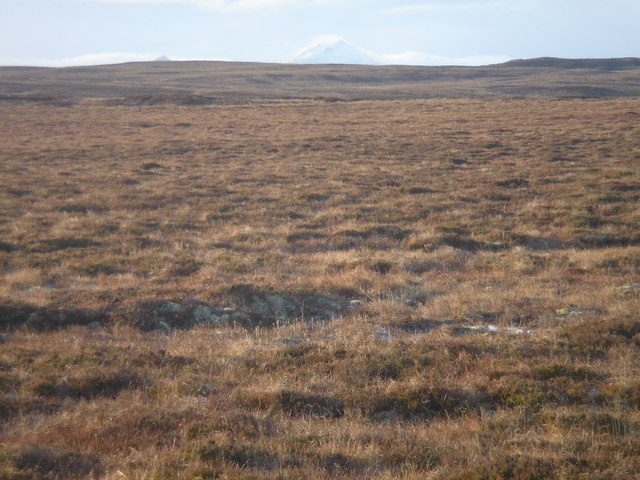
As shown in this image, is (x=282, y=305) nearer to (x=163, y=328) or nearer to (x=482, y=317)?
(x=163, y=328)

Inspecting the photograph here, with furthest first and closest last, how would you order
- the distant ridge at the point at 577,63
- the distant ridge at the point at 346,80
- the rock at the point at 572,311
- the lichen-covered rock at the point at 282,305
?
the distant ridge at the point at 577,63
the distant ridge at the point at 346,80
the lichen-covered rock at the point at 282,305
the rock at the point at 572,311

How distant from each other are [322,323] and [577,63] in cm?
16694

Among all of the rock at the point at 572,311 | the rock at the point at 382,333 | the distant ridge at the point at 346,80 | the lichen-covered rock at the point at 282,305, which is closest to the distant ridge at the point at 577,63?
the distant ridge at the point at 346,80

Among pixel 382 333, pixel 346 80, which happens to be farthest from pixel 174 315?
pixel 346 80

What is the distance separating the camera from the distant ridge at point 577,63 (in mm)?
143875

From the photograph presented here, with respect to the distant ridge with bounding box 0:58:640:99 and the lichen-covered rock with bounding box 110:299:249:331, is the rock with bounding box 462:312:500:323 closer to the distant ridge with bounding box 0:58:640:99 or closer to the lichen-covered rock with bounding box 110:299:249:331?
the lichen-covered rock with bounding box 110:299:249:331

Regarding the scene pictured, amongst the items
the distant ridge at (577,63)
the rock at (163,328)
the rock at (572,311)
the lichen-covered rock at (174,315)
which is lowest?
the rock at (163,328)

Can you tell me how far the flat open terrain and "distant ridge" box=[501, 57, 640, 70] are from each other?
13997cm

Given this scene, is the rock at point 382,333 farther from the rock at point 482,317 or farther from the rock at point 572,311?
the rock at point 572,311

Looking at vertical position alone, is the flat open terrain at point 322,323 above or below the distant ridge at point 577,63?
below

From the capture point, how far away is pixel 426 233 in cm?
1441

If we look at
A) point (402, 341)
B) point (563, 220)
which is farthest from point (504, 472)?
point (563, 220)

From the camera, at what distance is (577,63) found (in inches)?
5901

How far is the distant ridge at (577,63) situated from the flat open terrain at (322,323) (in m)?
140
